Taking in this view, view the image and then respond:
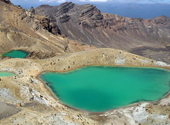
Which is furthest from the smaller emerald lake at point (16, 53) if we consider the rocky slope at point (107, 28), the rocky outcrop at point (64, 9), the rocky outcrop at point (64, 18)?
the rocky outcrop at point (64, 9)

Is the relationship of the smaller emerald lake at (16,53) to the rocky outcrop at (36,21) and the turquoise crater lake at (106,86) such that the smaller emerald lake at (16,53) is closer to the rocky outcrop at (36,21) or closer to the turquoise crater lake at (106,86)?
the rocky outcrop at (36,21)

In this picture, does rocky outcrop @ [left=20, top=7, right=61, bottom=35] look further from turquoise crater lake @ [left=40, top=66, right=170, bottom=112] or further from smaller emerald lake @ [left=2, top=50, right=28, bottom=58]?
turquoise crater lake @ [left=40, top=66, right=170, bottom=112]

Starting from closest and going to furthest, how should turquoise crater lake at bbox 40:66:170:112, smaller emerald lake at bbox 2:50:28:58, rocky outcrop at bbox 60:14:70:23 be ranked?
turquoise crater lake at bbox 40:66:170:112, smaller emerald lake at bbox 2:50:28:58, rocky outcrop at bbox 60:14:70:23

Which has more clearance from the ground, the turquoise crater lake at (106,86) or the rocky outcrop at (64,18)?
the rocky outcrop at (64,18)

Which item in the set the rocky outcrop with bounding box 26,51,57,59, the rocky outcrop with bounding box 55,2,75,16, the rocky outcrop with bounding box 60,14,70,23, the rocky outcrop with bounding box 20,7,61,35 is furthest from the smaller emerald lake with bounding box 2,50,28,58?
the rocky outcrop with bounding box 55,2,75,16

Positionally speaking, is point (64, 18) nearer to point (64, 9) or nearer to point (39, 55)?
point (64, 9)

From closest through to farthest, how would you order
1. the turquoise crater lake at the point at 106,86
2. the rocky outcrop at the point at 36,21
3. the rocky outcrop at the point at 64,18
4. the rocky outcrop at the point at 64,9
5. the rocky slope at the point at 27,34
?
1. the turquoise crater lake at the point at 106,86
2. the rocky slope at the point at 27,34
3. the rocky outcrop at the point at 36,21
4. the rocky outcrop at the point at 64,18
5. the rocky outcrop at the point at 64,9

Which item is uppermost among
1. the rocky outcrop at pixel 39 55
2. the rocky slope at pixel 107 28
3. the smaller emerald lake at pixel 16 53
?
the rocky slope at pixel 107 28
